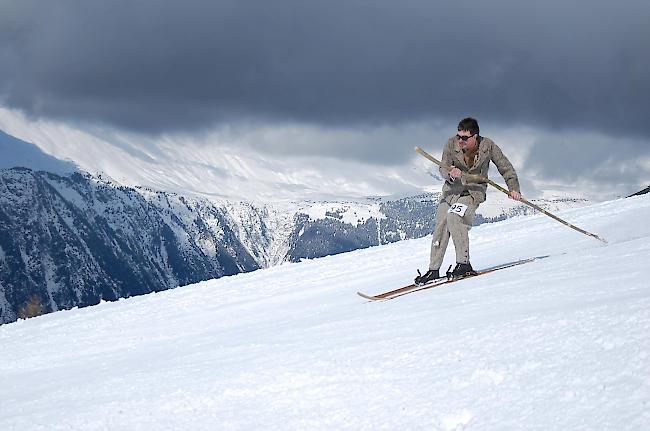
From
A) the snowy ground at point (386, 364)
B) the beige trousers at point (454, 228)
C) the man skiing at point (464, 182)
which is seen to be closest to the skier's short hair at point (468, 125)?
the man skiing at point (464, 182)

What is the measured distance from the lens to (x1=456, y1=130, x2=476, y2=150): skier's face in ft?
41.2

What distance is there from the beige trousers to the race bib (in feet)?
0.19

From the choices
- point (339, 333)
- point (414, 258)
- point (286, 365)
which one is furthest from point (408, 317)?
point (414, 258)

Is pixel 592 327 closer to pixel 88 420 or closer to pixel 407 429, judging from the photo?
pixel 407 429

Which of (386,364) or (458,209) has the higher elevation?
(458,209)

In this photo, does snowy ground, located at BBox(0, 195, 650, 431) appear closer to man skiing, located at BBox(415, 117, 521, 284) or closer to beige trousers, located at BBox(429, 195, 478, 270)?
beige trousers, located at BBox(429, 195, 478, 270)

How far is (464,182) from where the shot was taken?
1283cm

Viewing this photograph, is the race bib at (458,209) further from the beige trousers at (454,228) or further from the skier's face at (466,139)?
the skier's face at (466,139)

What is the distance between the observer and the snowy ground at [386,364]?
5.63 metres

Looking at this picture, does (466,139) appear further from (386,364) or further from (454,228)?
(386,364)

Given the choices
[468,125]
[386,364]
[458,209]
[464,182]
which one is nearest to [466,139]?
[468,125]

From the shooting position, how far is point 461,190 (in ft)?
43.4

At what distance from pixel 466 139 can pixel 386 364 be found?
21.3 feet

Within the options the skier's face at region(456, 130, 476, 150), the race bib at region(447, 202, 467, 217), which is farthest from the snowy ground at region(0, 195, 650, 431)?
the skier's face at region(456, 130, 476, 150)
